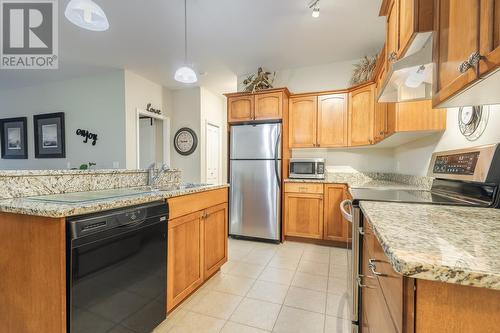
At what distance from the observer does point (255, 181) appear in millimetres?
3373

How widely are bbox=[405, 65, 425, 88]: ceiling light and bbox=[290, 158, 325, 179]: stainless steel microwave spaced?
1.94m

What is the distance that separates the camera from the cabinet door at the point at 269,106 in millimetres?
3309

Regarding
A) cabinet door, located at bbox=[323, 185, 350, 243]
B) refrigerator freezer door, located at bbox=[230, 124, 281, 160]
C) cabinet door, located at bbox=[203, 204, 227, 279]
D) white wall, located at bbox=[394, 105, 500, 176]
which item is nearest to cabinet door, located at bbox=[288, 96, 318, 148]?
refrigerator freezer door, located at bbox=[230, 124, 281, 160]

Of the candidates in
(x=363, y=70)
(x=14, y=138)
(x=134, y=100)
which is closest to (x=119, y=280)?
(x=134, y=100)

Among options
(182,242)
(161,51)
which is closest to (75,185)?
(182,242)

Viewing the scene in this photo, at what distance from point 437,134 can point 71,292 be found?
271 centimetres

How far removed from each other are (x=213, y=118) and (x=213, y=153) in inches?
29.9

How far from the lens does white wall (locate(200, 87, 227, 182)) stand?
15.1 feet

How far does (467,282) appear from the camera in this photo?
437 mm

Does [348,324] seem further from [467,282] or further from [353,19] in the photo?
[353,19]

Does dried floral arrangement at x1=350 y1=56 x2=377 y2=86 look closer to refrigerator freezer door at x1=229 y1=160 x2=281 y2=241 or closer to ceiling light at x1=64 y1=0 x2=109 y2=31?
refrigerator freezer door at x1=229 y1=160 x2=281 y2=241

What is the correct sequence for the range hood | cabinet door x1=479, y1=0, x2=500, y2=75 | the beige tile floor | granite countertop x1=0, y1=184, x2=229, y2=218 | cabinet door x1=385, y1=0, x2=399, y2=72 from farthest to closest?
the beige tile floor, cabinet door x1=385, y1=0, x2=399, y2=72, the range hood, granite countertop x1=0, y1=184, x2=229, y2=218, cabinet door x1=479, y1=0, x2=500, y2=75

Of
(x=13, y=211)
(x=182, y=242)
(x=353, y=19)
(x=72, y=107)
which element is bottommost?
(x=182, y=242)

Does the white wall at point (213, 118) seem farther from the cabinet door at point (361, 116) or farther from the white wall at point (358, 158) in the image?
the cabinet door at point (361, 116)
